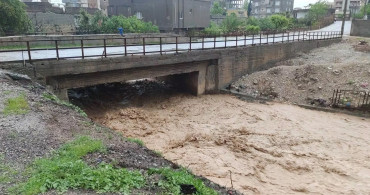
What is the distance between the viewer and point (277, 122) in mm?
17531

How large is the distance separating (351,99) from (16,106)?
62.2 ft

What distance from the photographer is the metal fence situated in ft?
60.5

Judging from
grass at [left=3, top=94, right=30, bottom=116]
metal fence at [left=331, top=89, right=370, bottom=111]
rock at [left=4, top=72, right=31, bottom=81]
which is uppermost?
rock at [left=4, top=72, right=31, bottom=81]

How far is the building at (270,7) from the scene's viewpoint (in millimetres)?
104250

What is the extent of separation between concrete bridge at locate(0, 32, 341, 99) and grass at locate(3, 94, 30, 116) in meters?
4.04

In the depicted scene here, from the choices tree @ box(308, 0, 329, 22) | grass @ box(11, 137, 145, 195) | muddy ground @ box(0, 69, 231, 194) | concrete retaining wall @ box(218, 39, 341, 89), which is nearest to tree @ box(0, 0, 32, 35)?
muddy ground @ box(0, 69, 231, 194)

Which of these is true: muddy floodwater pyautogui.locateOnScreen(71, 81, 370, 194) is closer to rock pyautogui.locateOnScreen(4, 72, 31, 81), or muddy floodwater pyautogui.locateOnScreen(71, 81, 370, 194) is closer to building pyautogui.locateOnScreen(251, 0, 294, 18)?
rock pyautogui.locateOnScreen(4, 72, 31, 81)

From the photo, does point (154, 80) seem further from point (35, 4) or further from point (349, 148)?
point (35, 4)

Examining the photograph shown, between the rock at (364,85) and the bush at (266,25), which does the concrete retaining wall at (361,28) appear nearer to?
the bush at (266,25)

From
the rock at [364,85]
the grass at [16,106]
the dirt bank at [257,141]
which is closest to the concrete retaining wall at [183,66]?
the dirt bank at [257,141]

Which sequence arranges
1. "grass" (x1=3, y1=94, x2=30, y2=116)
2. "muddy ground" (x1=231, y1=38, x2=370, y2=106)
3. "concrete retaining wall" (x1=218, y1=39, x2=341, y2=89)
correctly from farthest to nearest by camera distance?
1. "concrete retaining wall" (x1=218, y1=39, x2=341, y2=89)
2. "muddy ground" (x1=231, y1=38, x2=370, y2=106)
3. "grass" (x1=3, y1=94, x2=30, y2=116)

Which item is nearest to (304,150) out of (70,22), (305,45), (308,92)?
(308,92)

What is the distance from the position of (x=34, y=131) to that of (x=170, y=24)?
34213 millimetres

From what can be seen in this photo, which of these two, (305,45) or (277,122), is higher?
(305,45)
